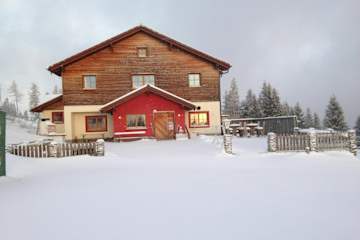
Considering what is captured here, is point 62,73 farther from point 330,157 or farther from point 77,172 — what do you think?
point 330,157

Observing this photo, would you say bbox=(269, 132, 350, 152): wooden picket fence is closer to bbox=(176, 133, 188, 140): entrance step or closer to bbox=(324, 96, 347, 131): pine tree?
bbox=(176, 133, 188, 140): entrance step

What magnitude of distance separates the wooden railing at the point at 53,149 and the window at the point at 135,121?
332 inches

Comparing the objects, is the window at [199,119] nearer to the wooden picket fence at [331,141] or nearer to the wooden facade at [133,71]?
the wooden facade at [133,71]

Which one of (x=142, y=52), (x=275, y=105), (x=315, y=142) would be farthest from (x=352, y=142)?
(x=275, y=105)

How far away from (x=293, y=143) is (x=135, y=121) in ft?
43.1

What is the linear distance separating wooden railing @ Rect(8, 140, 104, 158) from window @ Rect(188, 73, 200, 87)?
529 inches

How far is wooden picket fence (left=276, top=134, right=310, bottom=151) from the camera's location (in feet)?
45.0

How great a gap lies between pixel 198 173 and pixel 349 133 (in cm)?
989

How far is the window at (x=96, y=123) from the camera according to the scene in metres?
23.3

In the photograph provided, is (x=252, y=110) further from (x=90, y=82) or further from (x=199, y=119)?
(x=90, y=82)

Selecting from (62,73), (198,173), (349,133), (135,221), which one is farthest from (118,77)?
(135,221)

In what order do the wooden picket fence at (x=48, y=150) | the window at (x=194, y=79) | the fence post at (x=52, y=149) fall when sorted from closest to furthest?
the wooden picket fence at (x=48, y=150), the fence post at (x=52, y=149), the window at (x=194, y=79)

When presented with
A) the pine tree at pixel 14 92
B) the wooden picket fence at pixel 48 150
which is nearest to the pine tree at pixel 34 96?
the pine tree at pixel 14 92

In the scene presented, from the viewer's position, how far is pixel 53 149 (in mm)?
13023
